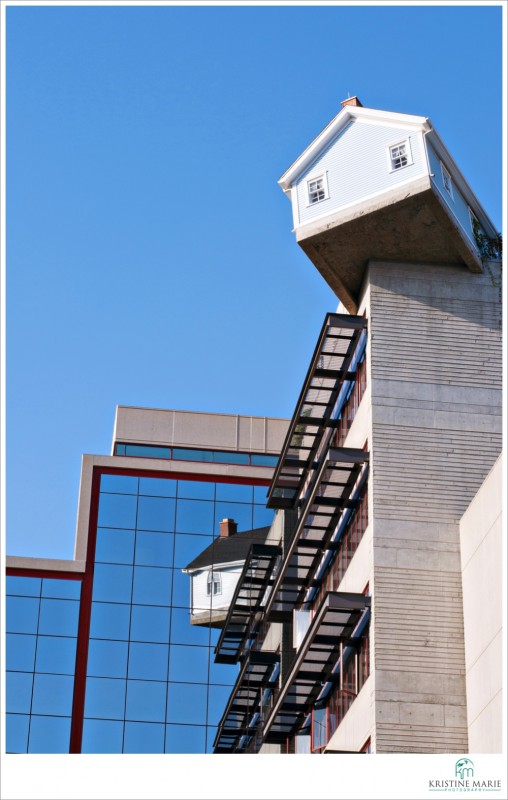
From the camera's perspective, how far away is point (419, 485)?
1387 inches

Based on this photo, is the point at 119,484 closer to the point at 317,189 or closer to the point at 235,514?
the point at 235,514

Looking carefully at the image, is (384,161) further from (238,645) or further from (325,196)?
(238,645)

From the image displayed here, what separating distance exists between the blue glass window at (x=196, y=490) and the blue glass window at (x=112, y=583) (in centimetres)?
482

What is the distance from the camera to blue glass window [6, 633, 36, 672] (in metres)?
66.7

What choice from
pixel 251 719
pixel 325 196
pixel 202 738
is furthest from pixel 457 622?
pixel 202 738

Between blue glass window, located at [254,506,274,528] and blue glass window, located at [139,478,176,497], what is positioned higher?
blue glass window, located at [139,478,176,497]

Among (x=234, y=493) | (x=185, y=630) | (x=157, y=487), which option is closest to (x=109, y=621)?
(x=185, y=630)

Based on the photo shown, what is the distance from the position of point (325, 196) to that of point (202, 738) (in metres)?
35.2

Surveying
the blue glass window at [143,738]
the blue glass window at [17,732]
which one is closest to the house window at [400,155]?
the blue glass window at [143,738]

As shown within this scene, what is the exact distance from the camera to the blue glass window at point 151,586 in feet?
224

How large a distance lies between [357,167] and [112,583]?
35028mm

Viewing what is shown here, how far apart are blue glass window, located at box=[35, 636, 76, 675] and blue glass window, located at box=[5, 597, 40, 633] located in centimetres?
93

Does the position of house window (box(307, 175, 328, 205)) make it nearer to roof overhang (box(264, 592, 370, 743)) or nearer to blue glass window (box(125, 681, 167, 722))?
roof overhang (box(264, 592, 370, 743))

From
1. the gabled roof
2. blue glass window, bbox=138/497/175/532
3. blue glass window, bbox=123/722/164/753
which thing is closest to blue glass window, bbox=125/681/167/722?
blue glass window, bbox=123/722/164/753
